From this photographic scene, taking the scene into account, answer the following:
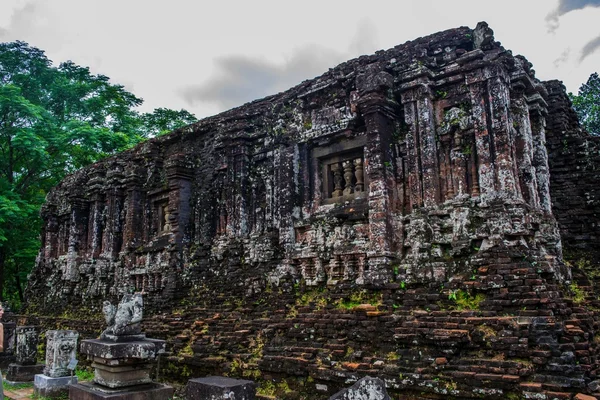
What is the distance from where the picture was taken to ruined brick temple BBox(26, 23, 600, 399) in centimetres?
685

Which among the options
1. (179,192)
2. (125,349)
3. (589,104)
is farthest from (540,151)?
(589,104)

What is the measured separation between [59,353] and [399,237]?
24.3 feet

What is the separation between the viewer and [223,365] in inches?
381

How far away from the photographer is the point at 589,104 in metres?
21.0

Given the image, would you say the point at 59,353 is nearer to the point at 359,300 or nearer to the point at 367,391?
the point at 359,300

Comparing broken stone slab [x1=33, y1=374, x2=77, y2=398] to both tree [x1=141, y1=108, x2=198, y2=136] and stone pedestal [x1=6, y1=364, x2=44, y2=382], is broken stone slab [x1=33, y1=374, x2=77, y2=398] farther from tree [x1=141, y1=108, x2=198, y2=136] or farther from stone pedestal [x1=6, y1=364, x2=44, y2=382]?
tree [x1=141, y1=108, x2=198, y2=136]

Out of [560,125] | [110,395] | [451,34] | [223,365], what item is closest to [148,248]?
[223,365]

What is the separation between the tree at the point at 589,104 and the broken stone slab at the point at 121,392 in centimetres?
1864

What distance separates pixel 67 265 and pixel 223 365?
35.0 ft

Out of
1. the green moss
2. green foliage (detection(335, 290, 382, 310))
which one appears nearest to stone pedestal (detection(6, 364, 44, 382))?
the green moss

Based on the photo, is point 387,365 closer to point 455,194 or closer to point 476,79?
point 455,194

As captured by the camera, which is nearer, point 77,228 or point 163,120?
point 77,228

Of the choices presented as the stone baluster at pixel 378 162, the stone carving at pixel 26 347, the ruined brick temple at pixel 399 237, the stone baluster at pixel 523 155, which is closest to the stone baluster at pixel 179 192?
the ruined brick temple at pixel 399 237

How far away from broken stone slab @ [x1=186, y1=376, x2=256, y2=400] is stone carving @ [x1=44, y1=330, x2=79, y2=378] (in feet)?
18.6
